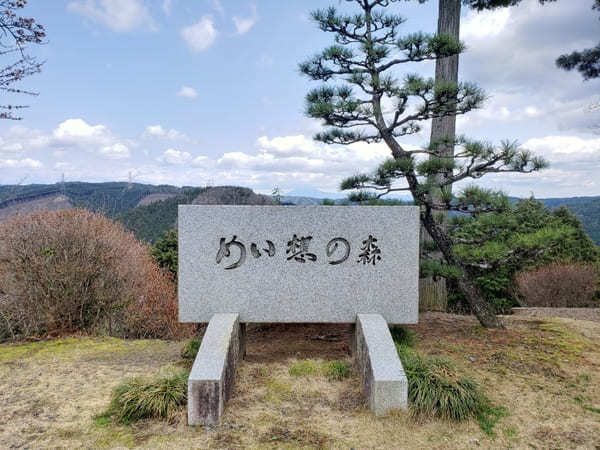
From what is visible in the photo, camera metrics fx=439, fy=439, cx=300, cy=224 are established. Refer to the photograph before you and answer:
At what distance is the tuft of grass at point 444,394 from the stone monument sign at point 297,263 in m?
0.93

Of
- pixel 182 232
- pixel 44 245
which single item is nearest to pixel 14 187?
pixel 44 245

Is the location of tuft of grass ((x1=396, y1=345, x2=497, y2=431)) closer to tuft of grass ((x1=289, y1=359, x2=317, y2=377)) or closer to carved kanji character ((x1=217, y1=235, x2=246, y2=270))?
tuft of grass ((x1=289, y1=359, x2=317, y2=377))

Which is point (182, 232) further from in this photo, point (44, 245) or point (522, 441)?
point (522, 441)

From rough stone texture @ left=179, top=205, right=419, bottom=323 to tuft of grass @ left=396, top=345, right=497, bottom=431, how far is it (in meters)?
0.96

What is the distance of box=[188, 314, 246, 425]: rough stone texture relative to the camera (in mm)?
3029

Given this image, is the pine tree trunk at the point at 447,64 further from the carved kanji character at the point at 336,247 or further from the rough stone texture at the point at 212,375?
the rough stone texture at the point at 212,375

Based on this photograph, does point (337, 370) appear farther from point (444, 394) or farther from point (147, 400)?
point (147, 400)

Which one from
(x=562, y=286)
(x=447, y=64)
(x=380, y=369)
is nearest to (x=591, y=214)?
(x=562, y=286)

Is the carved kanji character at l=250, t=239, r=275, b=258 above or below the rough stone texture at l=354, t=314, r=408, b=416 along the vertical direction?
above

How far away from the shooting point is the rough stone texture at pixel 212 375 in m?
3.03

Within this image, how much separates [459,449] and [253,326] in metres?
3.36

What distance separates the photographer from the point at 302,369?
3.91 m

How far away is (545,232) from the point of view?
4.49 metres

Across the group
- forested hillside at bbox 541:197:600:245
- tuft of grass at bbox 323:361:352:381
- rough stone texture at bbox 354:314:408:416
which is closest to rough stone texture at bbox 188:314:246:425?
tuft of grass at bbox 323:361:352:381
